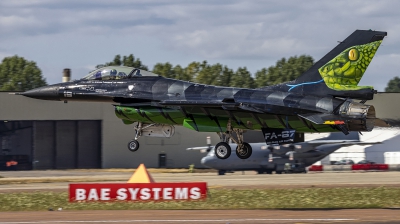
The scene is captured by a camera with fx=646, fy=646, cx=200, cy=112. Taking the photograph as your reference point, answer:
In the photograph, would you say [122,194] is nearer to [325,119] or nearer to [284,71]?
[325,119]

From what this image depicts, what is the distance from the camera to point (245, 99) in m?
27.8

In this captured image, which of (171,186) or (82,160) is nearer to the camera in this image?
(171,186)

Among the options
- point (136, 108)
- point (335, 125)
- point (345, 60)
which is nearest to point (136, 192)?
point (136, 108)

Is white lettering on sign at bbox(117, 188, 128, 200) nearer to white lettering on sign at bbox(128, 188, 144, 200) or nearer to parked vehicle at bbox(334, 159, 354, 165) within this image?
white lettering on sign at bbox(128, 188, 144, 200)

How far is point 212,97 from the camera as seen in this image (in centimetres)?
2812

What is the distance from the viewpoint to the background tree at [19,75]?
116125 mm

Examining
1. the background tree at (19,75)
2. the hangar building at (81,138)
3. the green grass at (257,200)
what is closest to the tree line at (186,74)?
the background tree at (19,75)

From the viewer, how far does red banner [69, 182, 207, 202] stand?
27.8m

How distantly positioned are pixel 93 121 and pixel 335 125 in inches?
1679

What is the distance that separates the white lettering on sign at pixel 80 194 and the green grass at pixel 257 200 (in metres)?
0.32

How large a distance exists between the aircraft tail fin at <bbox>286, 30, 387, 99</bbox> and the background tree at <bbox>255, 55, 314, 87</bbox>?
9714 centimetres

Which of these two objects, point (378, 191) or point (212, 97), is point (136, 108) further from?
point (378, 191)

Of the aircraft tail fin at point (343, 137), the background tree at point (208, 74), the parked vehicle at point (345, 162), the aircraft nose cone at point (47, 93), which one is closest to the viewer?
the aircraft nose cone at point (47, 93)

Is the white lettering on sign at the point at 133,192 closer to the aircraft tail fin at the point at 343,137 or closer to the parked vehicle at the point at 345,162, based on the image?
the parked vehicle at the point at 345,162
